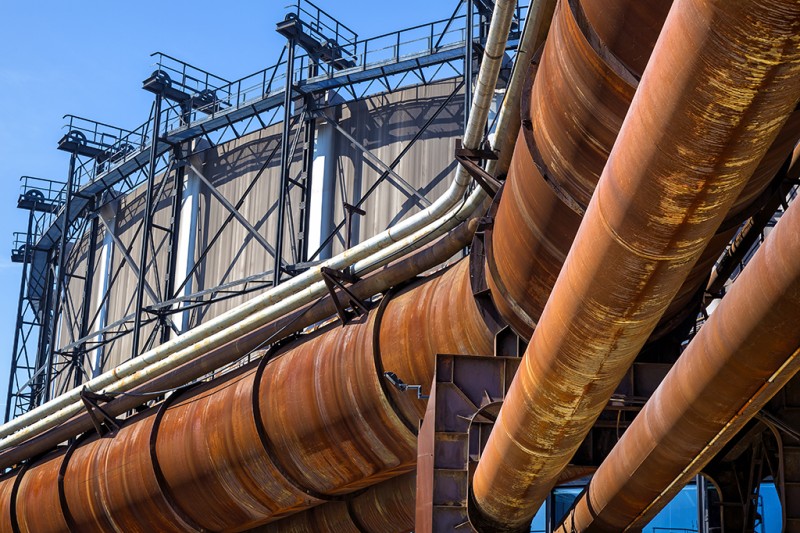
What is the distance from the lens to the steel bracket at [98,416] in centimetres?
1351

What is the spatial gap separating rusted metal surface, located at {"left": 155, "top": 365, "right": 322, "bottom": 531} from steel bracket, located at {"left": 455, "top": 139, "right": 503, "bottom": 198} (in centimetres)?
381

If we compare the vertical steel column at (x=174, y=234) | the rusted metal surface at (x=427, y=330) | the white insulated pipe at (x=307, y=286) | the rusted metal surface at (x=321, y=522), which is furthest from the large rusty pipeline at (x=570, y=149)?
the vertical steel column at (x=174, y=234)

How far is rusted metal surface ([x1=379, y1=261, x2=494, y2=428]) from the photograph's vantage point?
28.2 ft

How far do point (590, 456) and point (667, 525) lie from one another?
15.0 meters

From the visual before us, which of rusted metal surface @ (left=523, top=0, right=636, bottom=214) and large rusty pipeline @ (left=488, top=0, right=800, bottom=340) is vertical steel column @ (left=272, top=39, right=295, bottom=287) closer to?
large rusty pipeline @ (left=488, top=0, right=800, bottom=340)

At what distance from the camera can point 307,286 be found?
11938 millimetres

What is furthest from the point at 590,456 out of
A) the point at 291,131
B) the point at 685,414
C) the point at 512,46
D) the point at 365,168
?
the point at 291,131

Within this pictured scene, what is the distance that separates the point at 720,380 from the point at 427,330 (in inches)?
202

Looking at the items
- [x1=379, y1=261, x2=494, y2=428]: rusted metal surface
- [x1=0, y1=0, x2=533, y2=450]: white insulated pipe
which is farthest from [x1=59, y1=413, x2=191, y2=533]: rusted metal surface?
[x1=379, y1=261, x2=494, y2=428]: rusted metal surface

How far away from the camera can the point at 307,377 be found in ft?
34.4

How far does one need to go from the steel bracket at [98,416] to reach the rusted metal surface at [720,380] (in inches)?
355

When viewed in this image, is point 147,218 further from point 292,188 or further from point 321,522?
point 321,522

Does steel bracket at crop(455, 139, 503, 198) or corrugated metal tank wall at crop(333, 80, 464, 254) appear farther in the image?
corrugated metal tank wall at crop(333, 80, 464, 254)

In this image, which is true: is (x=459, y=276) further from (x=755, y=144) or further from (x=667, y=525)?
(x=667, y=525)
